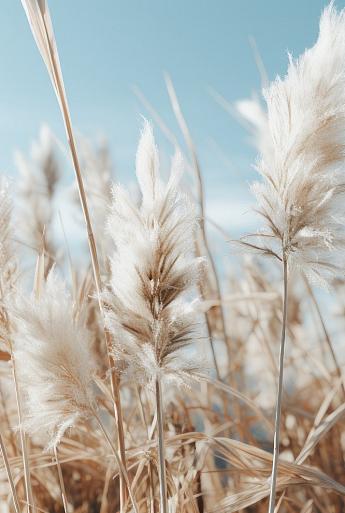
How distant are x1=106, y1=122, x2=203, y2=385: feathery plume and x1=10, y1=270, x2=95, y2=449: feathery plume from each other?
7 centimetres

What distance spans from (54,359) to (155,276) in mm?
193

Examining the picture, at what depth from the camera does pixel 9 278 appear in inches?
43.9

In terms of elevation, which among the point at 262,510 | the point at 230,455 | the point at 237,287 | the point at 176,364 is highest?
the point at 237,287

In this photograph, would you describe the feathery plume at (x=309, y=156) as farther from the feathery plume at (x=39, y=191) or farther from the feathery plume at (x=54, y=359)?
the feathery plume at (x=39, y=191)

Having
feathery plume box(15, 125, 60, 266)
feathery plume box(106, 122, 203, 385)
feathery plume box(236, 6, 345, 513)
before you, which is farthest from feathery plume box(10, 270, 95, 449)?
feathery plume box(15, 125, 60, 266)

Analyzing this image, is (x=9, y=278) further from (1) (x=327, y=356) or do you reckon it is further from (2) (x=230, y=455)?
(1) (x=327, y=356)

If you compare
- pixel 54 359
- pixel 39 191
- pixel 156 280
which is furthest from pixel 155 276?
pixel 39 191

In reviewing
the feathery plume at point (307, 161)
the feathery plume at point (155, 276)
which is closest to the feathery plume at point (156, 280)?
the feathery plume at point (155, 276)

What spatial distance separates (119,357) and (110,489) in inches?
36.8

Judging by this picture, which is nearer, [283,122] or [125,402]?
[283,122]

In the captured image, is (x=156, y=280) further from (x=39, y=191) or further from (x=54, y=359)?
(x=39, y=191)

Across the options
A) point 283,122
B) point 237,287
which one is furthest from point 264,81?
point 237,287

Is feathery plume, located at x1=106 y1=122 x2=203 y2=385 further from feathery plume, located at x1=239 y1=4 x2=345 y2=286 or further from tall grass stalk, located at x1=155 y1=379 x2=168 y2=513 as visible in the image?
feathery plume, located at x1=239 y1=4 x2=345 y2=286

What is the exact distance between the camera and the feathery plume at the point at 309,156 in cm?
87
